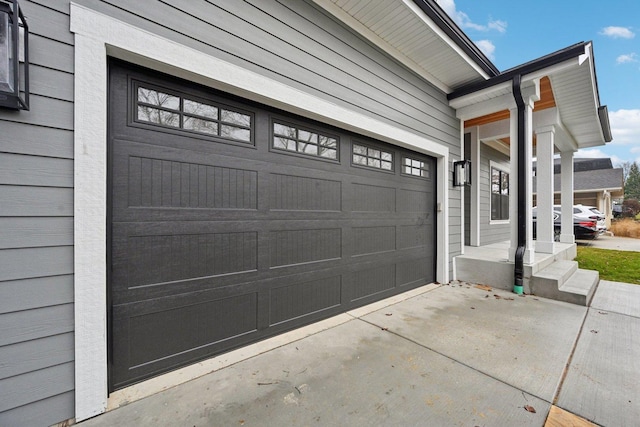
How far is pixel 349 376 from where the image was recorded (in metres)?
1.94

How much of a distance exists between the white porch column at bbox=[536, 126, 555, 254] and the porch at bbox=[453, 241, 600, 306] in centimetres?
24

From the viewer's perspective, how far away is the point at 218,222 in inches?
84.5

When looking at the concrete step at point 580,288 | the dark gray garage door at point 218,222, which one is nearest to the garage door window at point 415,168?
the dark gray garage door at point 218,222

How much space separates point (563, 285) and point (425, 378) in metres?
3.35

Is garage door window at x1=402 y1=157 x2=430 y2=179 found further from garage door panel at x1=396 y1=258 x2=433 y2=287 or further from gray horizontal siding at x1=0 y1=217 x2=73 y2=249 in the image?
gray horizontal siding at x1=0 y1=217 x2=73 y2=249

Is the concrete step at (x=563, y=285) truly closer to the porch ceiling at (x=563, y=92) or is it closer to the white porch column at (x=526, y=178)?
the white porch column at (x=526, y=178)

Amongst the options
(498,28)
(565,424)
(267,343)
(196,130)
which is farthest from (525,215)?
(498,28)

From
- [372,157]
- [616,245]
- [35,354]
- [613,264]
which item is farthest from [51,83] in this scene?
[616,245]

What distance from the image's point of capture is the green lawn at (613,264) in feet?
15.9

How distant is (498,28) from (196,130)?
33.0ft

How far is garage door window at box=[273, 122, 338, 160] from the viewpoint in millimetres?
2537

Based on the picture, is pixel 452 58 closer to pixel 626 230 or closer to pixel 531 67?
pixel 531 67

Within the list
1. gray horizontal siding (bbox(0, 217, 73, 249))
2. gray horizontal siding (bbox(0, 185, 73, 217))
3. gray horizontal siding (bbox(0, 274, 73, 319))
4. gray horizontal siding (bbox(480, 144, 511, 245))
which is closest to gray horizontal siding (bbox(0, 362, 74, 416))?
gray horizontal siding (bbox(0, 274, 73, 319))

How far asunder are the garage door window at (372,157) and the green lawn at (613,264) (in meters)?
4.78
